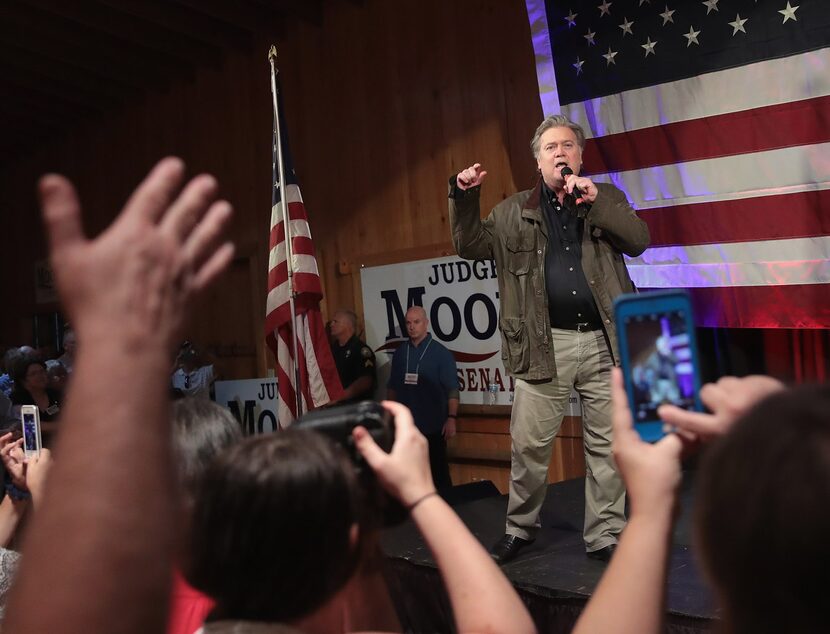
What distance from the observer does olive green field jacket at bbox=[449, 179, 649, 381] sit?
292cm

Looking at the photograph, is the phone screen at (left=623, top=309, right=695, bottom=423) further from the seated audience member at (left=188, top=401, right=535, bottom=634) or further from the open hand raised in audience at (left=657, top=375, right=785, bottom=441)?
the seated audience member at (left=188, top=401, right=535, bottom=634)

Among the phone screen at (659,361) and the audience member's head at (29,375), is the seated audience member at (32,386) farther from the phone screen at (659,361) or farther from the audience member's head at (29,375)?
the phone screen at (659,361)

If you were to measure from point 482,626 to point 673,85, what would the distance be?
11.5 ft

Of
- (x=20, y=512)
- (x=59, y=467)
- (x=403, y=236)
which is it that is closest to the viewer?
(x=59, y=467)

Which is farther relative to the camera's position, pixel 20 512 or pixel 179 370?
pixel 179 370

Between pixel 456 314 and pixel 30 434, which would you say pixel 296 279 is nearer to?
pixel 456 314

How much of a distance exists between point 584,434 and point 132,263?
8.60 ft

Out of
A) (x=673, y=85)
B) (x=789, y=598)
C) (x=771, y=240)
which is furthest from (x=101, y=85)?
(x=789, y=598)

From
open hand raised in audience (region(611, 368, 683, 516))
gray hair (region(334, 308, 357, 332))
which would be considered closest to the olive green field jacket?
open hand raised in audience (region(611, 368, 683, 516))

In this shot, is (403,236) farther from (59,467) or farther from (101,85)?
(59,467)

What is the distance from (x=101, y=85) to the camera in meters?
7.70

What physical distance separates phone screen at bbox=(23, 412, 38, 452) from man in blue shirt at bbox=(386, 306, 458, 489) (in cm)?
305

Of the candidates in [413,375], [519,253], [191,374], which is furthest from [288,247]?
[191,374]

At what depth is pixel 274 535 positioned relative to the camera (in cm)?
81
